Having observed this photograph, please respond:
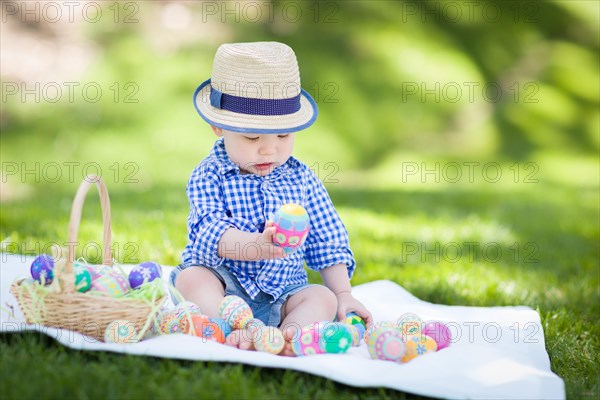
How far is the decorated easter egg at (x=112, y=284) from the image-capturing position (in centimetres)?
245

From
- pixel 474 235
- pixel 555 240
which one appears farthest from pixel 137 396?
pixel 555 240

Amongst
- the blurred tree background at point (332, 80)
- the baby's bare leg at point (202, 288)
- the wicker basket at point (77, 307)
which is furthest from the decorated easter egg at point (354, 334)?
the blurred tree background at point (332, 80)

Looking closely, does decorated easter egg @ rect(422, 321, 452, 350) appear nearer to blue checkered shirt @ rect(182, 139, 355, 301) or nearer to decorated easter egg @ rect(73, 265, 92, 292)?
blue checkered shirt @ rect(182, 139, 355, 301)

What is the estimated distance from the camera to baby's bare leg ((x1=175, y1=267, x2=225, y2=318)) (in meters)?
2.66

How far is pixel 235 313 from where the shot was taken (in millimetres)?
2561

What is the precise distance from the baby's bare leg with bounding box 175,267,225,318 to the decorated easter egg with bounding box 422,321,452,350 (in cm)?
74

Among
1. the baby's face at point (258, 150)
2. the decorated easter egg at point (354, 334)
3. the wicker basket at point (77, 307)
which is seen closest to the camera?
the wicker basket at point (77, 307)

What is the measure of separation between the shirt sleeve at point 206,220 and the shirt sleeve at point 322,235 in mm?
357

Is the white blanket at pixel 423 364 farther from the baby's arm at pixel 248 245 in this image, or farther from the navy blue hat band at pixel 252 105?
the navy blue hat band at pixel 252 105

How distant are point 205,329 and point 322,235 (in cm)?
71

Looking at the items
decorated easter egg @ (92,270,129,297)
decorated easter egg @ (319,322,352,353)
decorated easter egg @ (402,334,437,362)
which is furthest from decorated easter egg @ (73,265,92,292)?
decorated easter egg @ (402,334,437,362)

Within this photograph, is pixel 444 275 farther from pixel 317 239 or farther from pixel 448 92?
pixel 448 92

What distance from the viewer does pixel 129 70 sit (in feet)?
28.1

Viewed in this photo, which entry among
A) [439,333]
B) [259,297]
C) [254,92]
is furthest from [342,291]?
[254,92]
